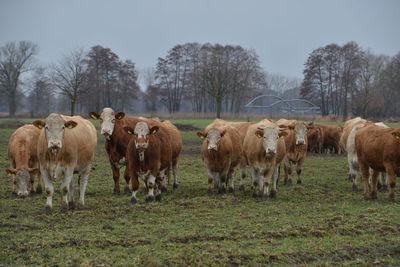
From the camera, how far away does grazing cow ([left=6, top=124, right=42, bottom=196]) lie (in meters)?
12.0

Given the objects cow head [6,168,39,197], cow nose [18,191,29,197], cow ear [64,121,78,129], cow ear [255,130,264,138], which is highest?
cow ear [64,121,78,129]

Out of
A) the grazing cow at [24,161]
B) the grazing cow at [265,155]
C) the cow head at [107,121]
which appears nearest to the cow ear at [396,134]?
the grazing cow at [265,155]

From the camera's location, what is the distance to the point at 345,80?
70812mm

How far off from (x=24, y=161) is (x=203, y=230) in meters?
6.22

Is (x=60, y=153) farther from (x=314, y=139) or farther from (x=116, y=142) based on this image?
(x=314, y=139)

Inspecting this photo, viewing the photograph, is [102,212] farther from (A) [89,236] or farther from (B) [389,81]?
(B) [389,81]

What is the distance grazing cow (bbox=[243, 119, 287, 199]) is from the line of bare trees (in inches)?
2295

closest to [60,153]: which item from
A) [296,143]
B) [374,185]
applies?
[374,185]

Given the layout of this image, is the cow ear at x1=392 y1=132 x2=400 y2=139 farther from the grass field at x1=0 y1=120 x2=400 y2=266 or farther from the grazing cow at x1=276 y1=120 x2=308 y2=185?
the grazing cow at x1=276 y1=120 x2=308 y2=185

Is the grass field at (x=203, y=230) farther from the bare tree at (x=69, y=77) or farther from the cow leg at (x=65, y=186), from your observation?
the bare tree at (x=69, y=77)

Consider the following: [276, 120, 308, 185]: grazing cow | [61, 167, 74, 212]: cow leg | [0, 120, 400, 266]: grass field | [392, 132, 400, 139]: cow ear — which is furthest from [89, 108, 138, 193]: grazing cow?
[392, 132, 400, 139]: cow ear

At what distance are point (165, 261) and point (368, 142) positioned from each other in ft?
24.8

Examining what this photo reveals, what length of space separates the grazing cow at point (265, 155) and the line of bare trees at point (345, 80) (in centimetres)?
5829

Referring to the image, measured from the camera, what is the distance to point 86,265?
6215 mm
